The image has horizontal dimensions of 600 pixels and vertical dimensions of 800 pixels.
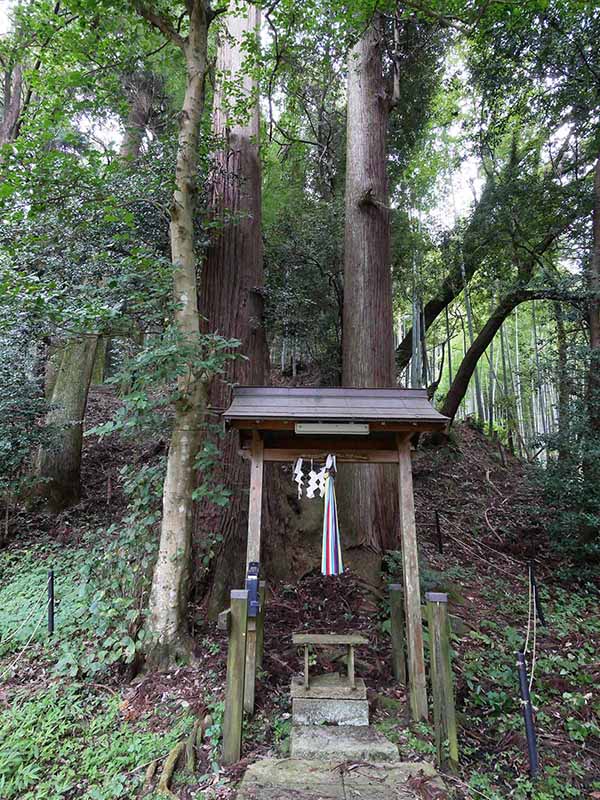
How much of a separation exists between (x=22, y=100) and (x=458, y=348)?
52.4 feet

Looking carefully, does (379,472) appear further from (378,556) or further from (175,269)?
(175,269)

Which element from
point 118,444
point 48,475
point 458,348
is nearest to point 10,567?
point 48,475

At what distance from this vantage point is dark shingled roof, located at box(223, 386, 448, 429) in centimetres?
315

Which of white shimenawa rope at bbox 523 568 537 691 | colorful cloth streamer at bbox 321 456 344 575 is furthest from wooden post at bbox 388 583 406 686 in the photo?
white shimenawa rope at bbox 523 568 537 691

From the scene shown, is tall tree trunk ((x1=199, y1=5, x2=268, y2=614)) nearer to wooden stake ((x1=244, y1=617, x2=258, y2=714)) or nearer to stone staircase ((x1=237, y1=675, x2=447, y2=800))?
wooden stake ((x1=244, y1=617, x2=258, y2=714))

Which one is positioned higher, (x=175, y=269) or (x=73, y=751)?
(x=175, y=269)

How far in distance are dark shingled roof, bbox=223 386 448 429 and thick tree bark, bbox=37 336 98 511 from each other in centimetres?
380

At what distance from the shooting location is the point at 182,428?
365 cm

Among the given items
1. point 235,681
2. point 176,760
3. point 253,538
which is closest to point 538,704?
point 235,681

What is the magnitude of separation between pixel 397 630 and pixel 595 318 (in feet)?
17.6

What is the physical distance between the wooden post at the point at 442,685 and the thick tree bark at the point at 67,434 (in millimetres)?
5264

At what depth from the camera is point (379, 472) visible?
5129 millimetres

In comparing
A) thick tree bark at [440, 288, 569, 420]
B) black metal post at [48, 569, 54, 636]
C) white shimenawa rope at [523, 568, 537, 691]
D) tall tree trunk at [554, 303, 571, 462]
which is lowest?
white shimenawa rope at [523, 568, 537, 691]

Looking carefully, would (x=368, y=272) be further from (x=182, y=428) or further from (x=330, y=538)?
(x=330, y=538)
